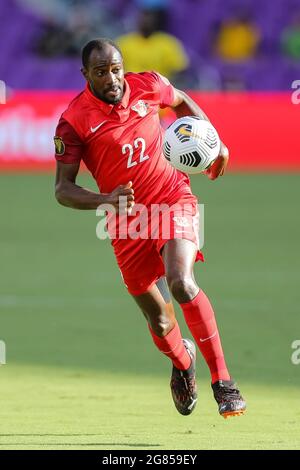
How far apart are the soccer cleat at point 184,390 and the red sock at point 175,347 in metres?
0.05

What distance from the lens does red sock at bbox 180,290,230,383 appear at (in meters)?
7.23

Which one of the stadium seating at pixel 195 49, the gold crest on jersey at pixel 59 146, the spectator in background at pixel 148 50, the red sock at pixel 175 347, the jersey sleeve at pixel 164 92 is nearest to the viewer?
the gold crest on jersey at pixel 59 146

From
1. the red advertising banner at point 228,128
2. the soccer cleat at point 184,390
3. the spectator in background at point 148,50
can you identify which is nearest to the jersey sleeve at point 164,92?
the soccer cleat at point 184,390

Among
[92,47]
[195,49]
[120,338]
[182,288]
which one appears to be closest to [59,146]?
[92,47]

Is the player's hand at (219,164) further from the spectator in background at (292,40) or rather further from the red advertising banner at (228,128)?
the spectator in background at (292,40)

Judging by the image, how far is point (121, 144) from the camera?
7.45m

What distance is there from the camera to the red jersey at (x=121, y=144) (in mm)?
7406

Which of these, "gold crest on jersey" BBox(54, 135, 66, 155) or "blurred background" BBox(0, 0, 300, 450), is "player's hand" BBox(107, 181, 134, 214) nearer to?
"gold crest on jersey" BBox(54, 135, 66, 155)

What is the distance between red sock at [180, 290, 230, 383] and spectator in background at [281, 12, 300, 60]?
1820cm

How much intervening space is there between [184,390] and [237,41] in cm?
1816

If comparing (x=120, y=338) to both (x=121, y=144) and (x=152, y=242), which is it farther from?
(x=121, y=144)
